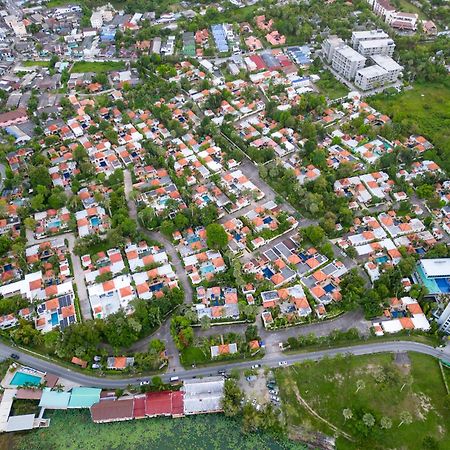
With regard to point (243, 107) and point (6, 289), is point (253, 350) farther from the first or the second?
point (243, 107)

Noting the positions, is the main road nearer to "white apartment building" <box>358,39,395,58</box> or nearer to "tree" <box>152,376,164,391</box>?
"tree" <box>152,376,164,391</box>

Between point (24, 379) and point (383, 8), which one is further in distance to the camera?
point (383, 8)

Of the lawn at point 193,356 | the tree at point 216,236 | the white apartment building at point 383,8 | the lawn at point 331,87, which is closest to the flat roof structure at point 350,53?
the lawn at point 331,87

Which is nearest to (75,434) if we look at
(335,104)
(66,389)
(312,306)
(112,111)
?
(66,389)

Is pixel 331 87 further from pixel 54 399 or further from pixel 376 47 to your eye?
pixel 54 399

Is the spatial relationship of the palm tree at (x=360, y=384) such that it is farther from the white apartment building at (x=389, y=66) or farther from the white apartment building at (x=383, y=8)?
the white apartment building at (x=383, y=8)

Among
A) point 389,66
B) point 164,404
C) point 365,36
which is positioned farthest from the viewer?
point 365,36

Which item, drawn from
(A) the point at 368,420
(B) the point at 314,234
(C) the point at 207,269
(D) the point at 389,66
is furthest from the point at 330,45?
(A) the point at 368,420
